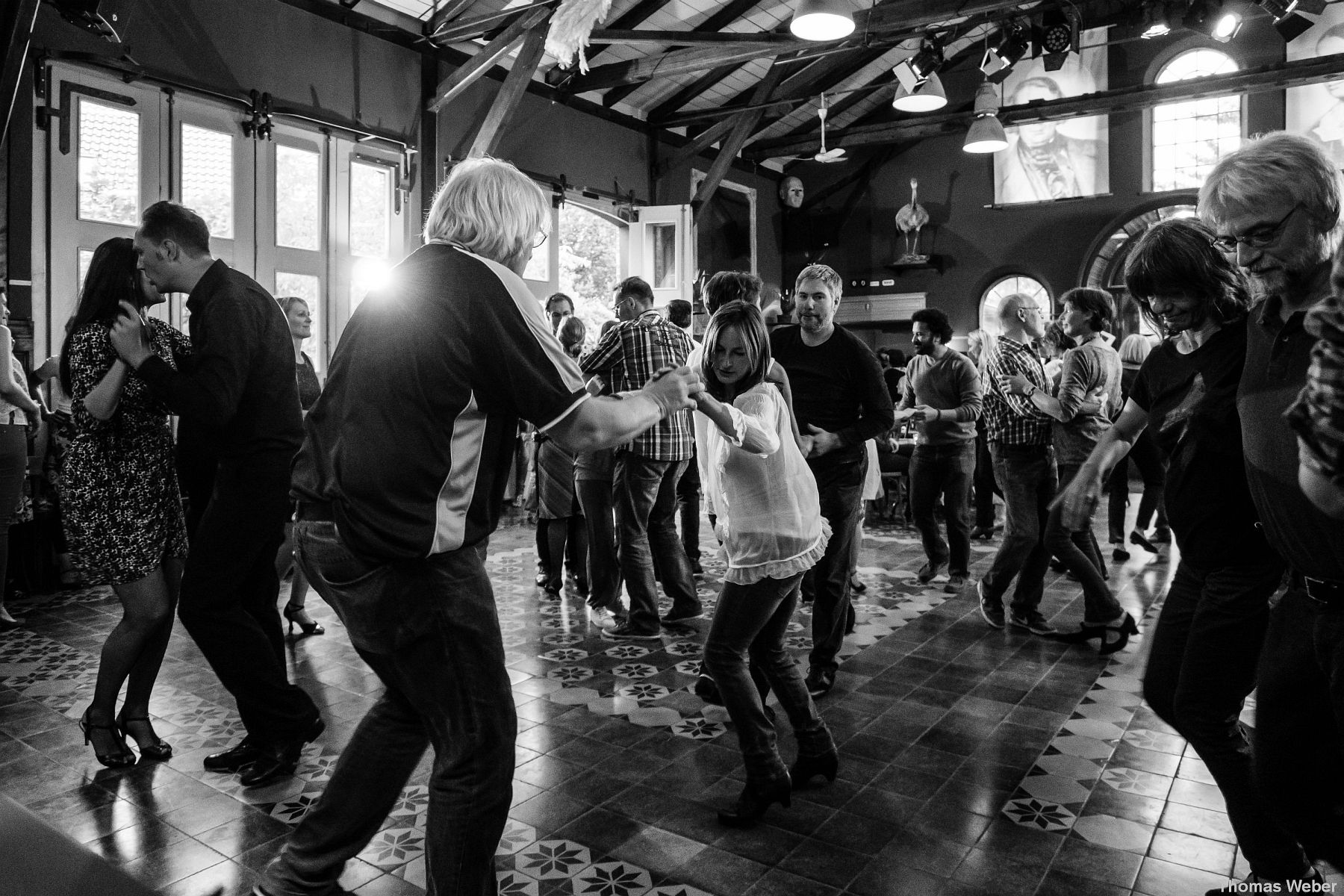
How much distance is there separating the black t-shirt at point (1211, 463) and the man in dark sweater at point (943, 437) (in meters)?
3.05

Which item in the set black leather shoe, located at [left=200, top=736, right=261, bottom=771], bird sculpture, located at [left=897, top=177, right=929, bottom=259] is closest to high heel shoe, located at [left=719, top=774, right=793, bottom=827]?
black leather shoe, located at [left=200, top=736, right=261, bottom=771]

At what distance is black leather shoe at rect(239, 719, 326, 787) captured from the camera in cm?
250

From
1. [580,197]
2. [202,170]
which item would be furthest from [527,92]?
[202,170]

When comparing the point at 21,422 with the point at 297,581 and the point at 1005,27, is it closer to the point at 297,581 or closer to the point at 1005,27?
the point at 297,581

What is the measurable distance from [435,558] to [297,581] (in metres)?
2.87

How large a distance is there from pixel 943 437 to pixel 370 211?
18.3 ft

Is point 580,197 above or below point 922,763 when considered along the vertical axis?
above

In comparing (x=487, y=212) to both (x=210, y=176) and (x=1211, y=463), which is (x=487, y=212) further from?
(x=210, y=176)

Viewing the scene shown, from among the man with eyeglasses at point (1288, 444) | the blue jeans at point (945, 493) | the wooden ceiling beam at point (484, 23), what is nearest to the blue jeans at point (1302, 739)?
the man with eyeglasses at point (1288, 444)

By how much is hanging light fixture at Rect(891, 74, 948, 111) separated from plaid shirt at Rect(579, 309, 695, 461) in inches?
194

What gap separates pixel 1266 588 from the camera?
1.71 m

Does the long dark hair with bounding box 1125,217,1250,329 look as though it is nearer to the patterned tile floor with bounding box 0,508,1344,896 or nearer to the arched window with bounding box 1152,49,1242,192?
the patterned tile floor with bounding box 0,508,1344,896

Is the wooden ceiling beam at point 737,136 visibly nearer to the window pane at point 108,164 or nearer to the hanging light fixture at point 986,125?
the hanging light fixture at point 986,125

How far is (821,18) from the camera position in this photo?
19.6 feet
